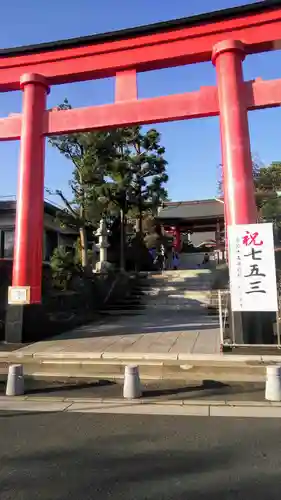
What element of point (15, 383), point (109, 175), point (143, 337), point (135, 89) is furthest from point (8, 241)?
point (15, 383)

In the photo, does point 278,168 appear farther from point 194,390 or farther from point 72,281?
point 194,390

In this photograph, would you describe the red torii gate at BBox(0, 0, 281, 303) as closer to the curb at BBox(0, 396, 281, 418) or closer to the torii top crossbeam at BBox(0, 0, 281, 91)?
the torii top crossbeam at BBox(0, 0, 281, 91)

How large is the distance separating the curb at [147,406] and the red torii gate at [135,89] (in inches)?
→ 175

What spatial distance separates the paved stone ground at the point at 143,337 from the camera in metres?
8.30

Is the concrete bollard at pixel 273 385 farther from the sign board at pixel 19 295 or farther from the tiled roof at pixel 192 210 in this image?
the tiled roof at pixel 192 210

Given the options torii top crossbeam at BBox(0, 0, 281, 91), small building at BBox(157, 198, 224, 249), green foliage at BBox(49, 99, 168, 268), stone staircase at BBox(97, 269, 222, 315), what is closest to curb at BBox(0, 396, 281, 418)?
torii top crossbeam at BBox(0, 0, 281, 91)

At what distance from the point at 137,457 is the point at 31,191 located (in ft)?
25.9

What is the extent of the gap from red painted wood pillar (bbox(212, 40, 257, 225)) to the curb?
448 cm

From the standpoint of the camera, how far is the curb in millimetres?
4875

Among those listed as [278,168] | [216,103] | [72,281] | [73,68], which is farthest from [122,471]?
[278,168]

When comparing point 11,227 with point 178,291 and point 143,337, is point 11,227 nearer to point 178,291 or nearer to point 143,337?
point 178,291

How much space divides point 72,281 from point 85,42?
25.9 ft

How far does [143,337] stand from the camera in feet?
31.7

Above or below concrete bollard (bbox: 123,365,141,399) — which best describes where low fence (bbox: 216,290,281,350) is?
above
